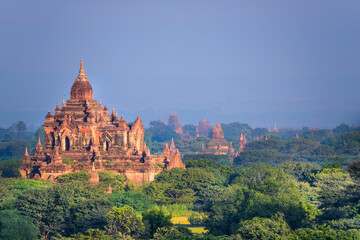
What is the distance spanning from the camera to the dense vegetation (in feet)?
214

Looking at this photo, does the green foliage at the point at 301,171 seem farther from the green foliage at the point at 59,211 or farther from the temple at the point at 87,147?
the green foliage at the point at 59,211

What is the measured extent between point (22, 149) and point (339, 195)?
10151cm

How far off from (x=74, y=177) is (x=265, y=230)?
33.8m

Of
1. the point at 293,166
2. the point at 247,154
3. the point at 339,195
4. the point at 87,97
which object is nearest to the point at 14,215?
the point at 339,195

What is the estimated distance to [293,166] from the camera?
106625mm

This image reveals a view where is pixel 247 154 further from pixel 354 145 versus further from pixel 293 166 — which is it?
pixel 293 166

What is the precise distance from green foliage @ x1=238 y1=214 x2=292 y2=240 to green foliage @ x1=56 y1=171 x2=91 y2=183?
2974cm

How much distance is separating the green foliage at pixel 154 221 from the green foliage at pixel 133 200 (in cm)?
1205

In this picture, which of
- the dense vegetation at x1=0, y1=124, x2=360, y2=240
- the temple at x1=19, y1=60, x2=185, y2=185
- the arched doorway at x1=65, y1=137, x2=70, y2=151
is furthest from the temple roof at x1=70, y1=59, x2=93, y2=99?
the dense vegetation at x1=0, y1=124, x2=360, y2=240

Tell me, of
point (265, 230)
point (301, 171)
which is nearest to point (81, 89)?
point (301, 171)

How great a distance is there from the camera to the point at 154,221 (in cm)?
6981

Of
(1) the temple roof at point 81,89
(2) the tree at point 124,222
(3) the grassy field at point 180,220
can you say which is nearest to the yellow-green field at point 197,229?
(3) the grassy field at point 180,220

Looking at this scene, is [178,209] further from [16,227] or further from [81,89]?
[16,227]

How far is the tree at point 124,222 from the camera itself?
6769 centimetres
